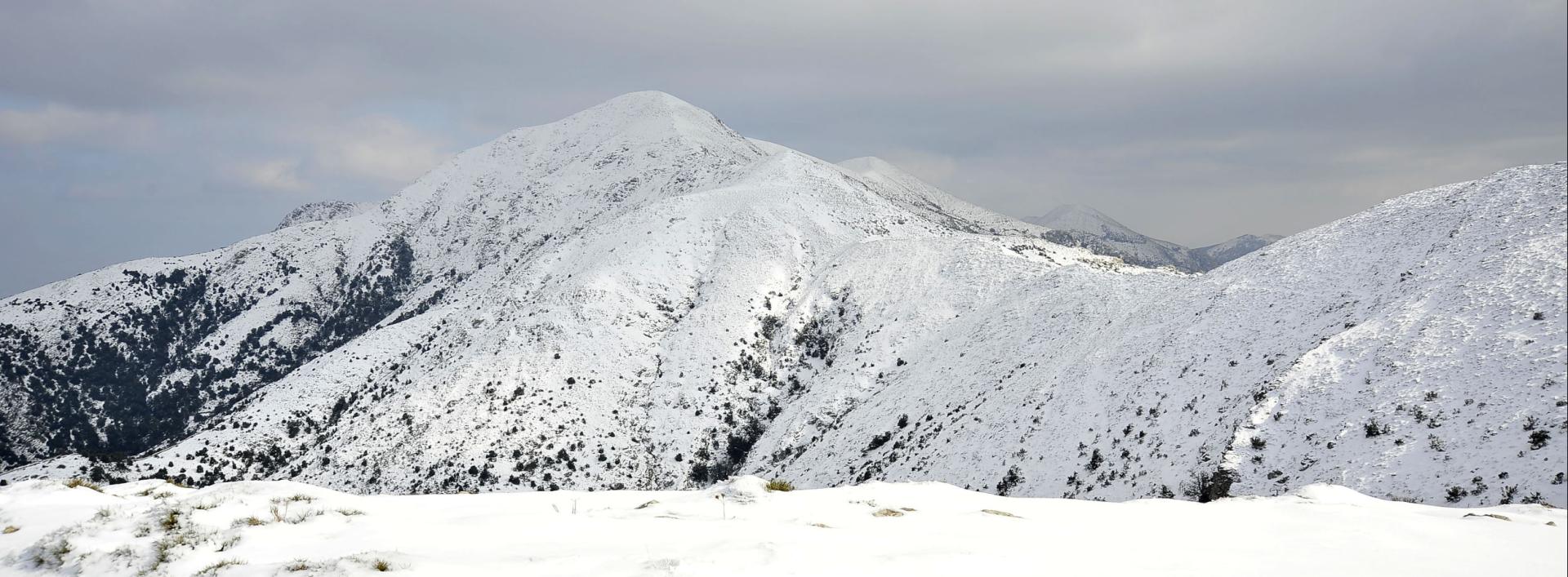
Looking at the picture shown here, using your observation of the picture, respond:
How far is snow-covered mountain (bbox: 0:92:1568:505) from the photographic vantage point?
82.6ft

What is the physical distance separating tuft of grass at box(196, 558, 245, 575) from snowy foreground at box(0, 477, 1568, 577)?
0.10 feet

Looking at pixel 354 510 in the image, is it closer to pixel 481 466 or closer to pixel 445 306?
pixel 481 466

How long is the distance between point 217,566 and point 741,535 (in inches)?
309

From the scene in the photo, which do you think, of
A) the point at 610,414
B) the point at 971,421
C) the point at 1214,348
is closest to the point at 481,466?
the point at 610,414

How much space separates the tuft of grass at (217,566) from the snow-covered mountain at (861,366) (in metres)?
29.2

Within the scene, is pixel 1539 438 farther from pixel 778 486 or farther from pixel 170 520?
pixel 170 520

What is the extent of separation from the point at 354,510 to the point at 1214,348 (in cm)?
4184

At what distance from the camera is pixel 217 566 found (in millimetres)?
9945

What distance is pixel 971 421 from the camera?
44.7m

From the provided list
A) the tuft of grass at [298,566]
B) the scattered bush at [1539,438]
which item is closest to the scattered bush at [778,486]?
the tuft of grass at [298,566]

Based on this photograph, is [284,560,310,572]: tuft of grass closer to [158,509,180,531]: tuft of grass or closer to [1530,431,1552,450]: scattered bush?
[158,509,180,531]: tuft of grass

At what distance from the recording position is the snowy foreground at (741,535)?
9.14 meters

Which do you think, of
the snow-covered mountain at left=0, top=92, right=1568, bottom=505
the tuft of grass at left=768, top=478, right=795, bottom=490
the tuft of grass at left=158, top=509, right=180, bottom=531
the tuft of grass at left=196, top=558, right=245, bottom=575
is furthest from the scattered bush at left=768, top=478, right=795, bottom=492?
the snow-covered mountain at left=0, top=92, right=1568, bottom=505

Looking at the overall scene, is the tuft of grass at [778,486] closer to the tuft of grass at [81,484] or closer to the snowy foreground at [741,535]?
the snowy foreground at [741,535]
